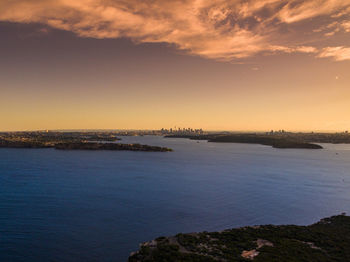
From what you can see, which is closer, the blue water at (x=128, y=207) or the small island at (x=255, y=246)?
the small island at (x=255, y=246)

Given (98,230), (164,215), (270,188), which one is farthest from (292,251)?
(270,188)

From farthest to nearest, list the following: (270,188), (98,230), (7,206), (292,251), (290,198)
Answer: (270,188), (290,198), (7,206), (98,230), (292,251)

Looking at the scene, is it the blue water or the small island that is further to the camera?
the blue water

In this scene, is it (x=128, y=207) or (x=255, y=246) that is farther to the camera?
(x=128, y=207)

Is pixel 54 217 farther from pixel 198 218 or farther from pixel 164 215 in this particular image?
pixel 198 218

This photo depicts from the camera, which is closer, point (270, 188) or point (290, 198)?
point (290, 198)

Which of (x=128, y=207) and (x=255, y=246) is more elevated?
(x=255, y=246)

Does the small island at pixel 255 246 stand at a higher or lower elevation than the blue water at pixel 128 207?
higher

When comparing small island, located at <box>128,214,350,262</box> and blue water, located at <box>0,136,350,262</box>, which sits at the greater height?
small island, located at <box>128,214,350,262</box>
